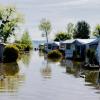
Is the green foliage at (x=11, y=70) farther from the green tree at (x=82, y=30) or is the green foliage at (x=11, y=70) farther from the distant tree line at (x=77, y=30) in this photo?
the green tree at (x=82, y=30)

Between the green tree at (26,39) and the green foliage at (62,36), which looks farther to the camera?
the green tree at (26,39)

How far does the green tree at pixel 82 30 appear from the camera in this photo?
326 ft

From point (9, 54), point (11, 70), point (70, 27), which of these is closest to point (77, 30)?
point (70, 27)

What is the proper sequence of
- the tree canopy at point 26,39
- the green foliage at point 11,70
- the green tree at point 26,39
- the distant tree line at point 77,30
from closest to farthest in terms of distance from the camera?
the green foliage at point 11,70 → the distant tree line at point 77,30 → the tree canopy at point 26,39 → the green tree at point 26,39

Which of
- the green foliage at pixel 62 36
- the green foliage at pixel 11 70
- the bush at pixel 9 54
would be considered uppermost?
the green foliage at pixel 62 36

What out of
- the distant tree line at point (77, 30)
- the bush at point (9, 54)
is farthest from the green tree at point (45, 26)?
the bush at point (9, 54)

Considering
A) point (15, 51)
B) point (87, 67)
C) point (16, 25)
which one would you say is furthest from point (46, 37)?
point (87, 67)

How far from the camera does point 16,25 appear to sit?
84.1 metres

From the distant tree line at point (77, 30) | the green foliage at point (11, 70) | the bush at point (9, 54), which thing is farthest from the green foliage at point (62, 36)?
the green foliage at point (11, 70)

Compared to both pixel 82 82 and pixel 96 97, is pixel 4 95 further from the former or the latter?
pixel 82 82

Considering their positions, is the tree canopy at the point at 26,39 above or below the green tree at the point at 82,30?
below

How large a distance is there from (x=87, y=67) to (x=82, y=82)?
12.0 metres

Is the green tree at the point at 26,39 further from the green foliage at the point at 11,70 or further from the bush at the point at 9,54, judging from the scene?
the green foliage at the point at 11,70

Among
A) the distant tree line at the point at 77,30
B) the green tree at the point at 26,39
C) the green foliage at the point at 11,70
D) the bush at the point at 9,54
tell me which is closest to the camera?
the green foliage at the point at 11,70
